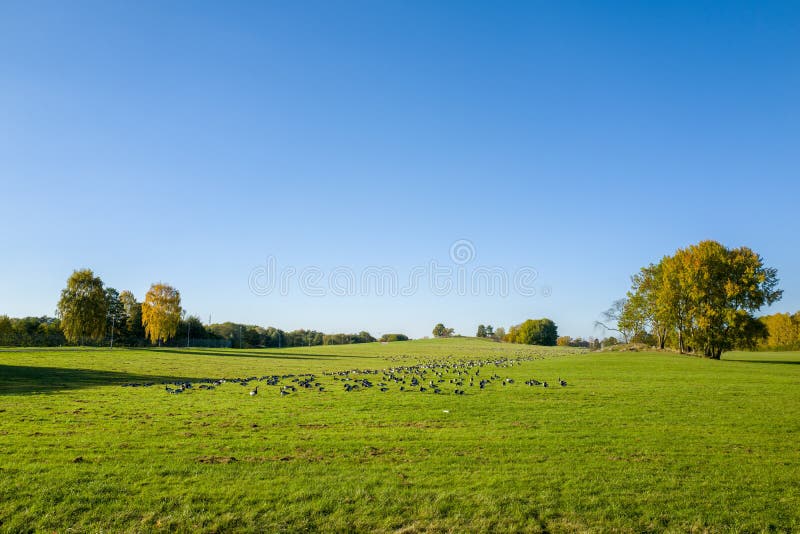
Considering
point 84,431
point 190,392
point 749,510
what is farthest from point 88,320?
point 749,510

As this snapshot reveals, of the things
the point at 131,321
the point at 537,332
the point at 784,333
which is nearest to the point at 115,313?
the point at 131,321

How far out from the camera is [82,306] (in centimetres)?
9169

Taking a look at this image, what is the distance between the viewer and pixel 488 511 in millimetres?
8352

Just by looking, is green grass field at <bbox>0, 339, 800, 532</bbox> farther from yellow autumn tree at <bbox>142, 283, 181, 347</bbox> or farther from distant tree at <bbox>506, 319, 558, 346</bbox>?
distant tree at <bbox>506, 319, 558, 346</bbox>

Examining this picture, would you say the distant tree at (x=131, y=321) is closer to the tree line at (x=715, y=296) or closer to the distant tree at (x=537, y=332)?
the tree line at (x=715, y=296)

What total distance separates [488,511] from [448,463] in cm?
270

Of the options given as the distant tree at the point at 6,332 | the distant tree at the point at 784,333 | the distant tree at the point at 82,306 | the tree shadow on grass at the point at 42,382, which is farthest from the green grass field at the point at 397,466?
the distant tree at the point at 784,333

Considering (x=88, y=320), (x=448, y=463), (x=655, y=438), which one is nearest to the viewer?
(x=448, y=463)

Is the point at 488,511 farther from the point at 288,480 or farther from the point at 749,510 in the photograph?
the point at 749,510

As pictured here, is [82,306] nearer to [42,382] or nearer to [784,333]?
[42,382]

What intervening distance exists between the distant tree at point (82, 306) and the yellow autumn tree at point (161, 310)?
888 centimetres

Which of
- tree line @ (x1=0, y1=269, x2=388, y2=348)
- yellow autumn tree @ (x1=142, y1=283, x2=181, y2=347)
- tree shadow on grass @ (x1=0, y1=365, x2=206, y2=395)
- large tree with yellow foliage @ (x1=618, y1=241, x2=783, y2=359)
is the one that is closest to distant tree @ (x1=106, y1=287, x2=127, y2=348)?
tree line @ (x1=0, y1=269, x2=388, y2=348)

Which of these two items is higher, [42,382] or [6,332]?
[6,332]

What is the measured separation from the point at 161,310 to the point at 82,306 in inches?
587
